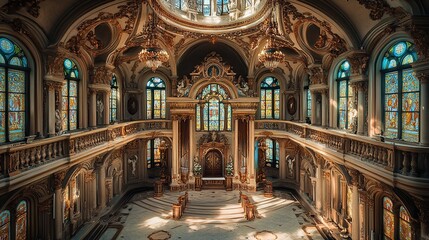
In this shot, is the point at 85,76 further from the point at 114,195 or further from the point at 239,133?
the point at 239,133

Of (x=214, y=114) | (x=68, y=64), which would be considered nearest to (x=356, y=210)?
(x=214, y=114)

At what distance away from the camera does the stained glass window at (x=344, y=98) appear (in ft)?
50.6

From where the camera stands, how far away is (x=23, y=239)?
11594mm

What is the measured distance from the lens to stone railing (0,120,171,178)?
834cm

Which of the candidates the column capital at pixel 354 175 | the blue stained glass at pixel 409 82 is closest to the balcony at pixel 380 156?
the column capital at pixel 354 175

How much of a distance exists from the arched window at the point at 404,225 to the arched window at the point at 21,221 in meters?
13.8

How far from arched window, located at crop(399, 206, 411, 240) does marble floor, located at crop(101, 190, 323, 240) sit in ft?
16.4

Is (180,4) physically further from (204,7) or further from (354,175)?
(354,175)

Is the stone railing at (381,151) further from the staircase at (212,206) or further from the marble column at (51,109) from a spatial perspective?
the marble column at (51,109)

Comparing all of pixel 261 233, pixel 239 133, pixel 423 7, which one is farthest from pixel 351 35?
pixel 239 133

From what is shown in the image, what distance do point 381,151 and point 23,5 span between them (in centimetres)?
1297

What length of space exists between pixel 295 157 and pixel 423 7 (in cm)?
1536

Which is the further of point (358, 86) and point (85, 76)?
point (85, 76)

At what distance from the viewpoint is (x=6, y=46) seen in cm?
1110
